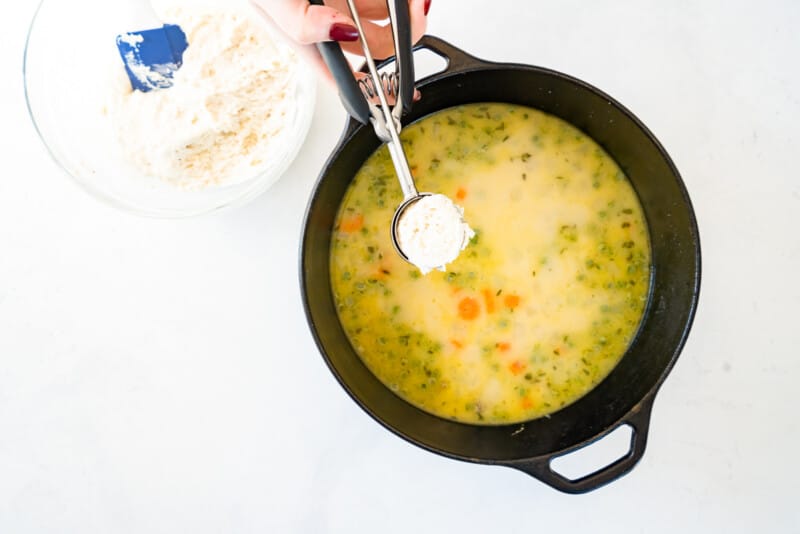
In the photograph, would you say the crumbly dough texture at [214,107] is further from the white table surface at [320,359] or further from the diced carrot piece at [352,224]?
the diced carrot piece at [352,224]

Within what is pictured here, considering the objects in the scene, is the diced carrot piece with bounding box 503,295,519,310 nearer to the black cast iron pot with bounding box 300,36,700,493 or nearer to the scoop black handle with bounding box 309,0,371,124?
the black cast iron pot with bounding box 300,36,700,493

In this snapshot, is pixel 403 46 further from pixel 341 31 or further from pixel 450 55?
pixel 450 55

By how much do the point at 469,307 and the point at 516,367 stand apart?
0.56 feet

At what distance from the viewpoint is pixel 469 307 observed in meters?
1.45

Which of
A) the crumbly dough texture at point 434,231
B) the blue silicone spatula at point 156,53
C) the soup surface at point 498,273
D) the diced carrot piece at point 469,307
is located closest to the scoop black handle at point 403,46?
the crumbly dough texture at point 434,231

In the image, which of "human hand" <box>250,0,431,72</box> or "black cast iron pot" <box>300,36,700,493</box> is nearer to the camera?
"human hand" <box>250,0,431,72</box>

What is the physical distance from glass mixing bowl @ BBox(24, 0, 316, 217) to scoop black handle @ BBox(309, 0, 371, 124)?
0.37 metres

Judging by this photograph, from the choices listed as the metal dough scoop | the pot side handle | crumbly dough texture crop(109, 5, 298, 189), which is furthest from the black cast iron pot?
crumbly dough texture crop(109, 5, 298, 189)

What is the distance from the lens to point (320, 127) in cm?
152

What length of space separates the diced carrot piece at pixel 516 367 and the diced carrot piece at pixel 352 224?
459mm

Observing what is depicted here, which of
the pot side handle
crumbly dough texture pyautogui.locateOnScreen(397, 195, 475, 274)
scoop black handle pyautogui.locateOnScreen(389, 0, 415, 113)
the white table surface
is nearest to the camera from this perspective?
scoop black handle pyautogui.locateOnScreen(389, 0, 415, 113)

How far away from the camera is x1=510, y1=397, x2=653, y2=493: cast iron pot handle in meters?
1.27

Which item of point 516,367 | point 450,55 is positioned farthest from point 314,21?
point 516,367

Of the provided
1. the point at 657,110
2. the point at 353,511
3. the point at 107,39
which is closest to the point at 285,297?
the point at 353,511
